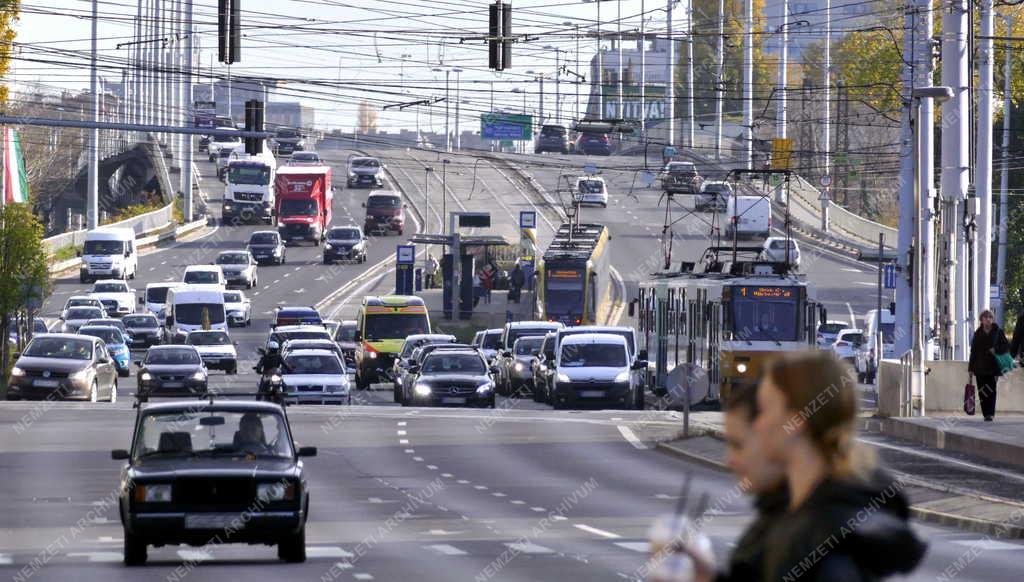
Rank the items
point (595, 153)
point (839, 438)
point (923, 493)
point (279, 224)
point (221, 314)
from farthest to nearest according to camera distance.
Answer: point (595, 153)
point (279, 224)
point (221, 314)
point (923, 493)
point (839, 438)

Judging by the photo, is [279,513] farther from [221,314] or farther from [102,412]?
[221,314]

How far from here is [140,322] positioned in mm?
63219

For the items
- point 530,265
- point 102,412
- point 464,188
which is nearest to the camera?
point 102,412

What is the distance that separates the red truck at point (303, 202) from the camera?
90.1m

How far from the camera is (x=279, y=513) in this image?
14875 millimetres

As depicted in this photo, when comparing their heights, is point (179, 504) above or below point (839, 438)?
below

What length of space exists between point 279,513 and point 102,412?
22528 mm

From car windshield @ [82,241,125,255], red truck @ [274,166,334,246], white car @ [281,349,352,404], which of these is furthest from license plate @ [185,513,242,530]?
red truck @ [274,166,334,246]

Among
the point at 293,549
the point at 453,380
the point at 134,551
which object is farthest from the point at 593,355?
the point at 134,551

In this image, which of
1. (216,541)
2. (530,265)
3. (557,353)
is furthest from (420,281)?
(216,541)

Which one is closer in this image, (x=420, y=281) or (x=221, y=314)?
(x=221, y=314)

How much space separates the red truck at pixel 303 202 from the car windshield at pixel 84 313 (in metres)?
26.8

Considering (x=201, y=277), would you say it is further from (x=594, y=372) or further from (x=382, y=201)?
(x=594, y=372)

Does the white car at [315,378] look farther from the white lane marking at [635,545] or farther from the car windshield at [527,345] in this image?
the white lane marking at [635,545]
